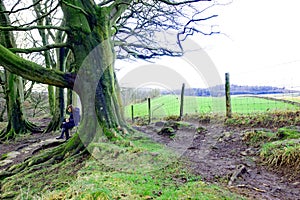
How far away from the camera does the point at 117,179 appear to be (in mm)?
3258

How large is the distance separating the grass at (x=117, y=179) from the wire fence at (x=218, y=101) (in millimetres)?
4195

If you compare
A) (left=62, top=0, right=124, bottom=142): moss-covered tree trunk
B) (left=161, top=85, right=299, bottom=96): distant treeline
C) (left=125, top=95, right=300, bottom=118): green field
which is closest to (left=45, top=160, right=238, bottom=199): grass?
(left=62, top=0, right=124, bottom=142): moss-covered tree trunk

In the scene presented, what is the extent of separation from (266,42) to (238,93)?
6.93 ft

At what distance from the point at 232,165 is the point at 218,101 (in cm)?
549

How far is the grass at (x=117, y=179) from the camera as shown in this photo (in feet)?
9.05

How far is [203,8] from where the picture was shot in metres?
7.76

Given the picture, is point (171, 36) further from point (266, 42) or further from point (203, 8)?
point (266, 42)

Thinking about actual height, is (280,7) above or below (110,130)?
above

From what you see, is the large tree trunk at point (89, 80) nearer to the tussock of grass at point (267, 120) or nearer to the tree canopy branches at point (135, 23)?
the tree canopy branches at point (135, 23)

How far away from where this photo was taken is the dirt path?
3.12 metres

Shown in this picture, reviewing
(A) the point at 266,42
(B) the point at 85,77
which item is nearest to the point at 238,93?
(A) the point at 266,42

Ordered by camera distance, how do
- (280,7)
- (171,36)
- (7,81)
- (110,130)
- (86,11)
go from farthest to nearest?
(7,81) < (171,36) < (280,7) < (86,11) < (110,130)

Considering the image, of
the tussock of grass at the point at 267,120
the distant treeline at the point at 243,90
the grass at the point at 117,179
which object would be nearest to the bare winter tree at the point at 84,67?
the grass at the point at 117,179

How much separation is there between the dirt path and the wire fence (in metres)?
1.58
